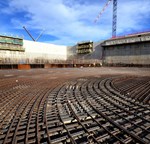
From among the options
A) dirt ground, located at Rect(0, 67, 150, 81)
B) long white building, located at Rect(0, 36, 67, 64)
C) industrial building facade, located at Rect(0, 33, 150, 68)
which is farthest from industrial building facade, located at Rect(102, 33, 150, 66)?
long white building, located at Rect(0, 36, 67, 64)

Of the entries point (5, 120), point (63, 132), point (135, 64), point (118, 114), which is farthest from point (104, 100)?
point (135, 64)

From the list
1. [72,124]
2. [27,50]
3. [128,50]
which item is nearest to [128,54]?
[128,50]

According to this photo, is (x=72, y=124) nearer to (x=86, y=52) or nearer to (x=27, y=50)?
(x=27, y=50)

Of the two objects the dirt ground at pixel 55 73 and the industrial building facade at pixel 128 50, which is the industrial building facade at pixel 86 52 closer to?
the industrial building facade at pixel 128 50

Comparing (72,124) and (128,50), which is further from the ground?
(128,50)

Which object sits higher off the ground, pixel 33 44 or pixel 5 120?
pixel 33 44

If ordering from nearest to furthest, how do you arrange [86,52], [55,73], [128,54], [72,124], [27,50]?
[72,124], [55,73], [128,54], [27,50], [86,52]

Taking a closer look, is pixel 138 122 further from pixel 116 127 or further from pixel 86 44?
pixel 86 44

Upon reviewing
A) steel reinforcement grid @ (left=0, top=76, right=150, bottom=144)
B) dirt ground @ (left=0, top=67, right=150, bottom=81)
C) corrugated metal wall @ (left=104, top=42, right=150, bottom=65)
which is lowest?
steel reinforcement grid @ (left=0, top=76, right=150, bottom=144)

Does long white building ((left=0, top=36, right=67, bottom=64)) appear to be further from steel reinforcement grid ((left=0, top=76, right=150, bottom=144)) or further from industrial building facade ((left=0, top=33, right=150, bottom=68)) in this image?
steel reinforcement grid ((left=0, top=76, right=150, bottom=144))

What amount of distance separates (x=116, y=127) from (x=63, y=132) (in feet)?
4.32

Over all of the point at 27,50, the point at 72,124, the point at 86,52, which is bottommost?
the point at 72,124

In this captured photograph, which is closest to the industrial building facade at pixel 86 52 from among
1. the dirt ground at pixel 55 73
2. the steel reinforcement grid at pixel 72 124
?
the dirt ground at pixel 55 73

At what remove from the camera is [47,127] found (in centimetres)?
334
